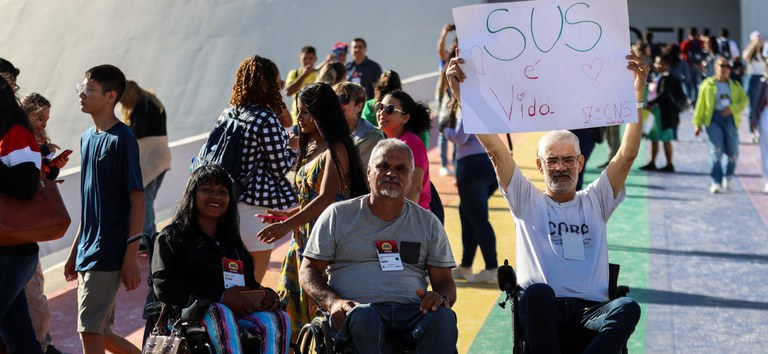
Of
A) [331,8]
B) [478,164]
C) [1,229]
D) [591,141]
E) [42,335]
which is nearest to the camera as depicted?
[1,229]

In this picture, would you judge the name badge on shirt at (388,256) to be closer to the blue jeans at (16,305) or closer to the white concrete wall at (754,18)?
the blue jeans at (16,305)

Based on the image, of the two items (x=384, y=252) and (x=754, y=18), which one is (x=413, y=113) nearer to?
(x=384, y=252)

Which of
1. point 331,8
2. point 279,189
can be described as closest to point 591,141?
point 279,189

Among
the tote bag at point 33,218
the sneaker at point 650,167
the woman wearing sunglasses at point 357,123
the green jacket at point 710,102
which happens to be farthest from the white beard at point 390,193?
the sneaker at point 650,167

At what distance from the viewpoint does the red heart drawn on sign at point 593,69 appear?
5.41 metres

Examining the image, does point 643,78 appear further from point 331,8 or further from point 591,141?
point 331,8

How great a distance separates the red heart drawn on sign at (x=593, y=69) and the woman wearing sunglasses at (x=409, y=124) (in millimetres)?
1503

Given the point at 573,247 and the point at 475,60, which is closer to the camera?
the point at 475,60

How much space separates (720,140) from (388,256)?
9054 mm

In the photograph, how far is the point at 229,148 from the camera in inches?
244

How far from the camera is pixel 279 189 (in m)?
6.34

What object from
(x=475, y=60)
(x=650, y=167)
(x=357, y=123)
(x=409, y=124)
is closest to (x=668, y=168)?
(x=650, y=167)

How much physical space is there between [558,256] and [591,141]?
4.57 metres

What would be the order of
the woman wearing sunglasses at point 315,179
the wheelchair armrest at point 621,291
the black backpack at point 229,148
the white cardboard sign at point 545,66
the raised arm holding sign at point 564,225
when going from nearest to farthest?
the raised arm holding sign at point 564,225, the white cardboard sign at point 545,66, the wheelchair armrest at point 621,291, the woman wearing sunglasses at point 315,179, the black backpack at point 229,148
